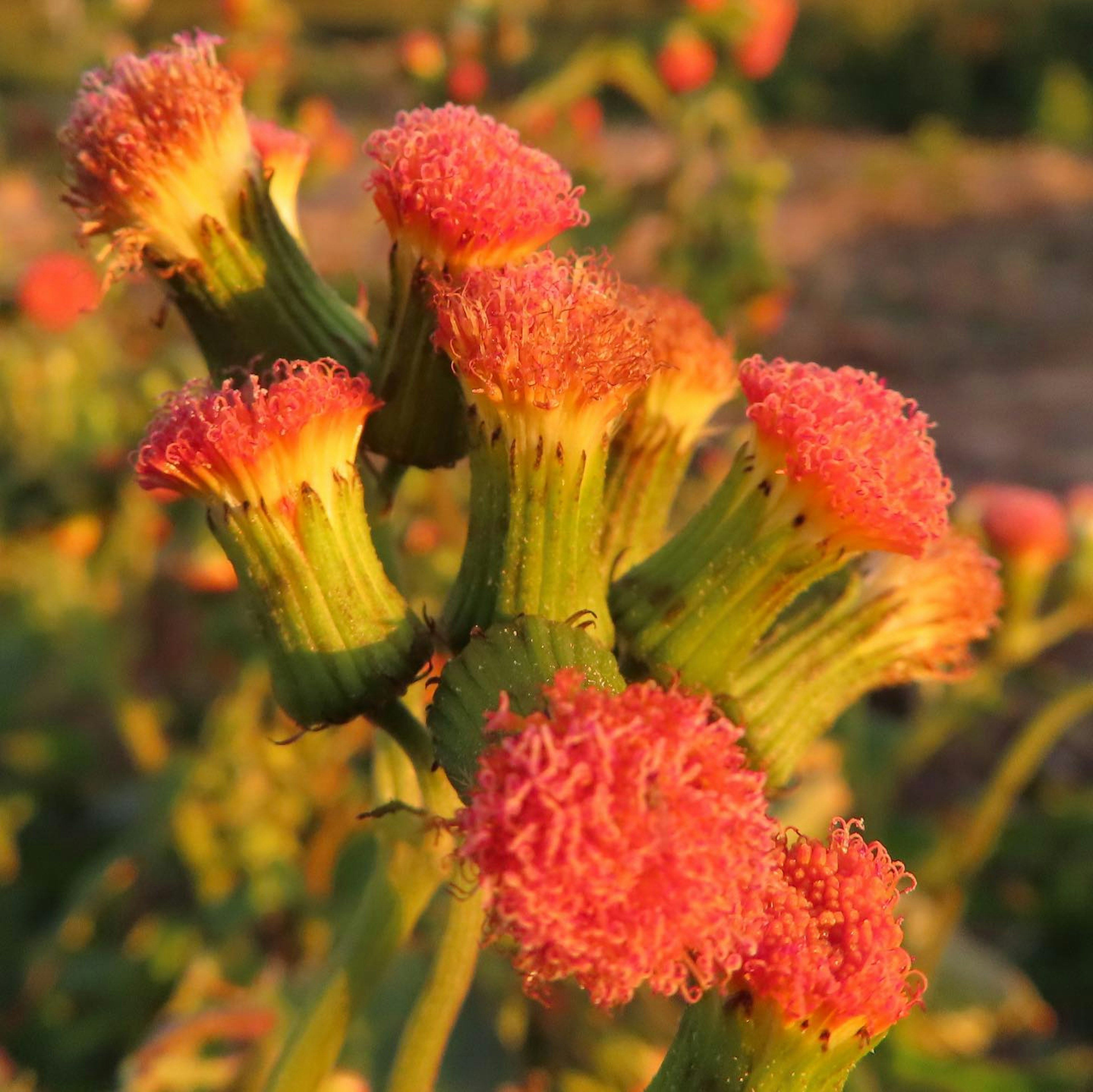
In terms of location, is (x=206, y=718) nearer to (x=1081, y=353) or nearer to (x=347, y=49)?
(x=1081, y=353)

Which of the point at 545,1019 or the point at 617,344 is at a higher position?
the point at 617,344

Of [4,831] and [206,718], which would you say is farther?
[206,718]

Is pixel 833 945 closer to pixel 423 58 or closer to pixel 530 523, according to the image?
pixel 530 523

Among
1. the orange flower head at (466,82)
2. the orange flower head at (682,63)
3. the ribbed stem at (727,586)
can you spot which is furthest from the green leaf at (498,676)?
the orange flower head at (682,63)

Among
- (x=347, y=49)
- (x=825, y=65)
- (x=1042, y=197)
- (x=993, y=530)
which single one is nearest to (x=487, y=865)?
(x=993, y=530)

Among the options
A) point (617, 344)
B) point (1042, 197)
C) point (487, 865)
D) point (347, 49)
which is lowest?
point (1042, 197)

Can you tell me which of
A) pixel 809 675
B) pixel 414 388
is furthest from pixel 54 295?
pixel 809 675
